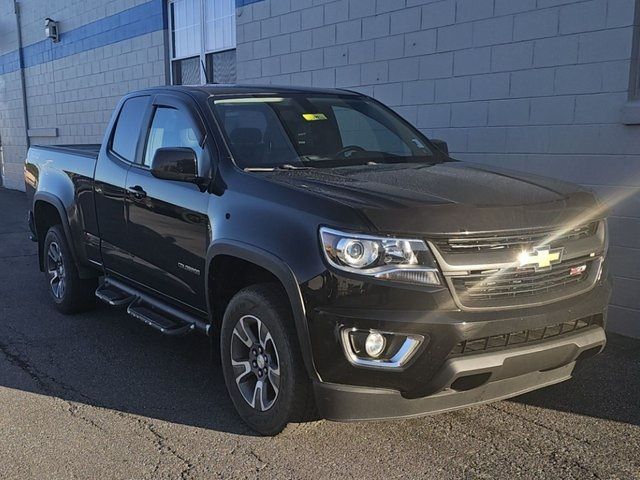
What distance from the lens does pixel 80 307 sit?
19.7ft

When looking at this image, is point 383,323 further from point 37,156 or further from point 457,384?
point 37,156

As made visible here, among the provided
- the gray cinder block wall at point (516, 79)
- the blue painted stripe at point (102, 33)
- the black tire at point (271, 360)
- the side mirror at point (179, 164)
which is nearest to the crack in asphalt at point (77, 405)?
the black tire at point (271, 360)

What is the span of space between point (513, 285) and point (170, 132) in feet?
8.62

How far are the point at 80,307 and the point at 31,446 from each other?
2.59 metres

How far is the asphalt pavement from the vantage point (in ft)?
10.7

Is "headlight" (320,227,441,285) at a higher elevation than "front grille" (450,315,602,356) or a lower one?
higher

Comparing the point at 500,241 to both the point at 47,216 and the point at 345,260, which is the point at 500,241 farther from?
the point at 47,216

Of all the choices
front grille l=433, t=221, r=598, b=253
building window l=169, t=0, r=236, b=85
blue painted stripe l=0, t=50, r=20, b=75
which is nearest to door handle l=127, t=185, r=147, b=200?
front grille l=433, t=221, r=598, b=253

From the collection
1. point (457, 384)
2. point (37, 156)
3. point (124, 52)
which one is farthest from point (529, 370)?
point (124, 52)

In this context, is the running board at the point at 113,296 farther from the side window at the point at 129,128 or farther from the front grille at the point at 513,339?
the front grille at the point at 513,339

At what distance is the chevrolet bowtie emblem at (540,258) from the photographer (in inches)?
123

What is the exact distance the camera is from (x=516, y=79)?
5996mm

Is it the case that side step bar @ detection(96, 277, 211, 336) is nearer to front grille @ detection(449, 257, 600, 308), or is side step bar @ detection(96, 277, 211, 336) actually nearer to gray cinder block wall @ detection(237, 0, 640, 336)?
front grille @ detection(449, 257, 600, 308)

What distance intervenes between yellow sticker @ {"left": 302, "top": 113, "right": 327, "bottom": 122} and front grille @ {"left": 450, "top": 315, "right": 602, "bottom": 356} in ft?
6.81
